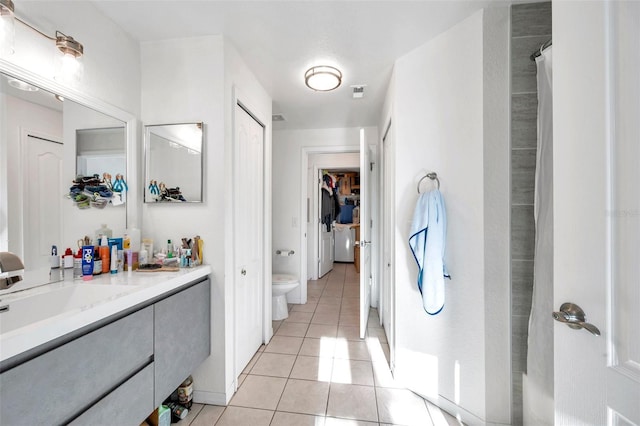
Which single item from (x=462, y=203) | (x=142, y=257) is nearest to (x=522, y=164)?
(x=462, y=203)

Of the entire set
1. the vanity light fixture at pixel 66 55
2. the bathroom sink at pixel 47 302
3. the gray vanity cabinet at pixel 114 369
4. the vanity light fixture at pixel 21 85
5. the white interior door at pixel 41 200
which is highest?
the vanity light fixture at pixel 66 55

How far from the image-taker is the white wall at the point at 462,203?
1.42 m

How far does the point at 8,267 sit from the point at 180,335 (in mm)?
748

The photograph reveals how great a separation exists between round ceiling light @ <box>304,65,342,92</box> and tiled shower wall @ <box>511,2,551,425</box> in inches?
44.2

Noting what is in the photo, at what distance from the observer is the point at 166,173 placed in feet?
5.59

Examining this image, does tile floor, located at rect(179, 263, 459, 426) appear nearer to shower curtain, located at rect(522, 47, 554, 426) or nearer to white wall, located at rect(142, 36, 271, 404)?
white wall, located at rect(142, 36, 271, 404)

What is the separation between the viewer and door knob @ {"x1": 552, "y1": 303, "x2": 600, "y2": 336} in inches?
26.2

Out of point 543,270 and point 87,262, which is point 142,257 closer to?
point 87,262

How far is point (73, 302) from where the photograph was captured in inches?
47.5

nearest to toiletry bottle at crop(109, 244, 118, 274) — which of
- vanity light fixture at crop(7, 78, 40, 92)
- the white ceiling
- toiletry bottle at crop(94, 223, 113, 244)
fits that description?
toiletry bottle at crop(94, 223, 113, 244)

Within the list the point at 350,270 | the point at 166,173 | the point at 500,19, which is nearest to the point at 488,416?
the point at 500,19

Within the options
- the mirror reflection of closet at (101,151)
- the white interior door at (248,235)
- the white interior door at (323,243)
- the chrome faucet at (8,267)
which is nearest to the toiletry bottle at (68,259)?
the chrome faucet at (8,267)

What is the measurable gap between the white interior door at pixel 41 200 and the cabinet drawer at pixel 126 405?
73cm

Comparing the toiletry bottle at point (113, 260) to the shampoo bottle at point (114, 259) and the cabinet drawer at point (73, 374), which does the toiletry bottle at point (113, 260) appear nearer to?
the shampoo bottle at point (114, 259)
